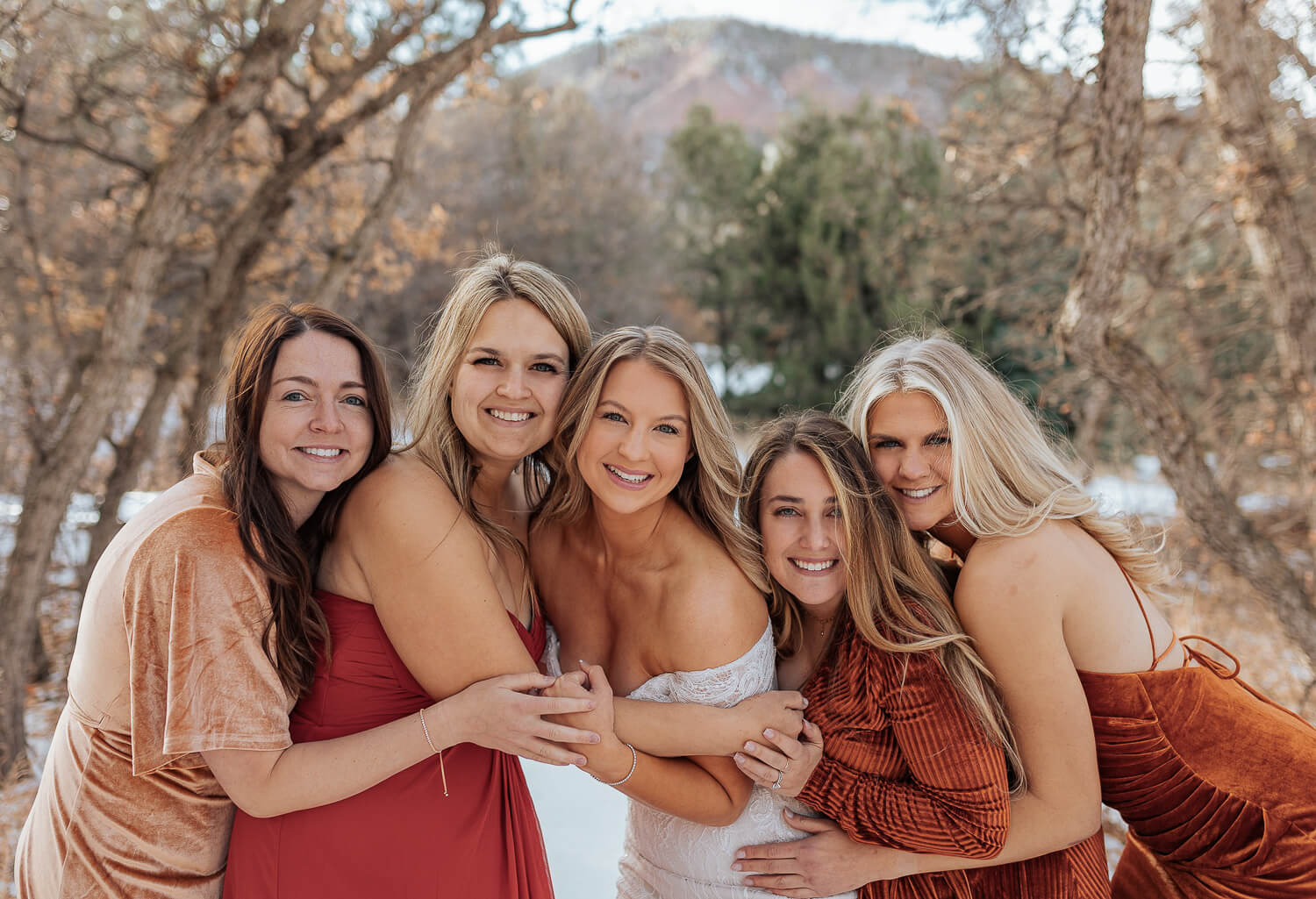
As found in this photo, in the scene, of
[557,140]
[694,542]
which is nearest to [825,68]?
[557,140]

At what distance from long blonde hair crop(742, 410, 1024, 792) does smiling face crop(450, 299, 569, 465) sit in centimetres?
64

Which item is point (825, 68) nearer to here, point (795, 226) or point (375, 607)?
point (795, 226)

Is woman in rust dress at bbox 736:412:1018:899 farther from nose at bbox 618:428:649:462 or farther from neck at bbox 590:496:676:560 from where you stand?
nose at bbox 618:428:649:462

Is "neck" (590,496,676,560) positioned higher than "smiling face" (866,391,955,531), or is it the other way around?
"smiling face" (866,391,955,531)

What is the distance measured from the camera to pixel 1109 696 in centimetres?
225

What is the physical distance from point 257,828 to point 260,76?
125 inches

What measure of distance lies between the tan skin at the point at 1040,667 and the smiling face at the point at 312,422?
146 centimetres

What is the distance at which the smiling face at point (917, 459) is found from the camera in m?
2.45

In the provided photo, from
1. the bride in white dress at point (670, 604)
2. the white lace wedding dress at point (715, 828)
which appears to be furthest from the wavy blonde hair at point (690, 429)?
the white lace wedding dress at point (715, 828)

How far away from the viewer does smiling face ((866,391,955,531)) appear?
2445 mm

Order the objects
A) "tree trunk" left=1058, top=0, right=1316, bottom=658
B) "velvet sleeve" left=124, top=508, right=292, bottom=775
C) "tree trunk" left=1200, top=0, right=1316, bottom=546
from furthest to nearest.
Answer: "tree trunk" left=1200, top=0, right=1316, bottom=546, "tree trunk" left=1058, top=0, right=1316, bottom=658, "velvet sleeve" left=124, top=508, right=292, bottom=775

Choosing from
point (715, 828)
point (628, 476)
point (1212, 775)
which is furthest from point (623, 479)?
point (1212, 775)

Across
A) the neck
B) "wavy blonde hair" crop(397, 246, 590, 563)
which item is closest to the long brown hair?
"wavy blonde hair" crop(397, 246, 590, 563)

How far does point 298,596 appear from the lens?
195 centimetres
